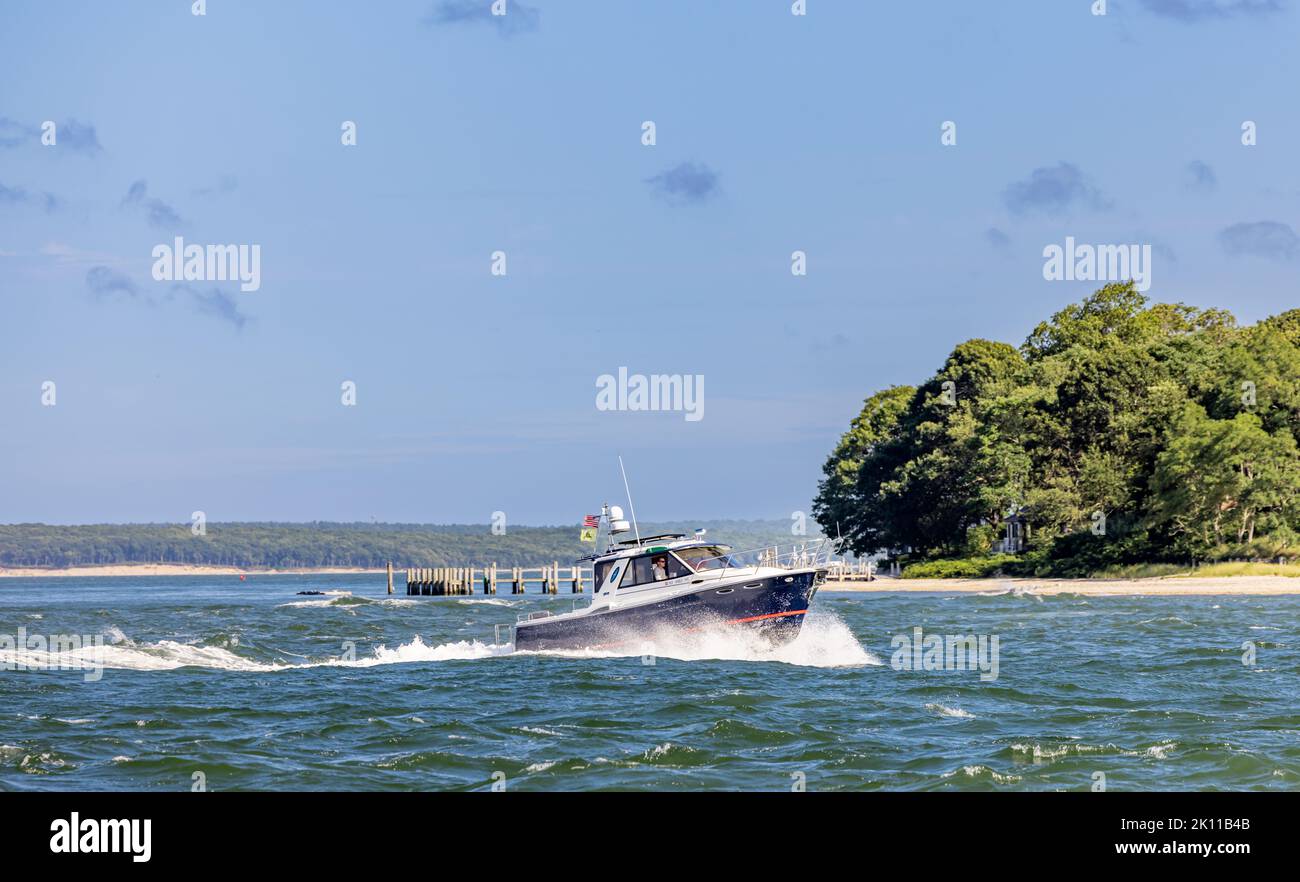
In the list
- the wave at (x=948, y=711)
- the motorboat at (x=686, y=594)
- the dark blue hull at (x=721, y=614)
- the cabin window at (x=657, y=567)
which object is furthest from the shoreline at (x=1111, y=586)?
the wave at (x=948, y=711)

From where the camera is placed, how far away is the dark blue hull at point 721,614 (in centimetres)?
3095

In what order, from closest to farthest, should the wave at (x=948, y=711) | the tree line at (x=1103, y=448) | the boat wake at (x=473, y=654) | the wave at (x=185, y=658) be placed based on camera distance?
the wave at (x=948, y=711) → the boat wake at (x=473, y=654) → the wave at (x=185, y=658) → the tree line at (x=1103, y=448)

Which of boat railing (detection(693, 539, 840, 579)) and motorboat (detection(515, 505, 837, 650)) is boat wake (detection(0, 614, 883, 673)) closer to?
motorboat (detection(515, 505, 837, 650))

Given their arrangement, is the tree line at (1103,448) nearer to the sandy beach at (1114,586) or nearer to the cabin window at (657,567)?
the sandy beach at (1114,586)

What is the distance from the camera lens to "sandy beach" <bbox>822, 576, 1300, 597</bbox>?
201ft

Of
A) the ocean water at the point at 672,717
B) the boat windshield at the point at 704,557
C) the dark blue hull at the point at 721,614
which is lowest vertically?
the ocean water at the point at 672,717

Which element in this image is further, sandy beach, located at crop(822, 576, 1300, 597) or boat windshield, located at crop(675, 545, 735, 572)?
sandy beach, located at crop(822, 576, 1300, 597)

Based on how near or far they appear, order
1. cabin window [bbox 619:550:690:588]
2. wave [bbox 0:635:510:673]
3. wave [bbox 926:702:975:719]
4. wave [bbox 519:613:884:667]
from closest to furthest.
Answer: wave [bbox 926:702:975:719], wave [bbox 519:613:884:667], cabin window [bbox 619:550:690:588], wave [bbox 0:635:510:673]

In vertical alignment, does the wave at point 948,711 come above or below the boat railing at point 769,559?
below

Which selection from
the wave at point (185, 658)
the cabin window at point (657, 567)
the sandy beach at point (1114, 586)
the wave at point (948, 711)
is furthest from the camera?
the sandy beach at point (1114, 586)

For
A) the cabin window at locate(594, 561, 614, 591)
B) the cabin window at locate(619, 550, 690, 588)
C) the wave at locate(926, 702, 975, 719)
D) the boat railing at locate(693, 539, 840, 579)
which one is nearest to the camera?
the wave at locate(926, 702, 975, 719)

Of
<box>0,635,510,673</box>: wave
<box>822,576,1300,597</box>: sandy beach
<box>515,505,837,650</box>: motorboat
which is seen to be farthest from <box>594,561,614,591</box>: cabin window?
<box>822,576,1300,597</box>: sandy beach

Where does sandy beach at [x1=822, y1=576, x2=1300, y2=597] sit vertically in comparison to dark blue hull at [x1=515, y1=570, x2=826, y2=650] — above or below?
below

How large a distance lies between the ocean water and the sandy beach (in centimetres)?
2378
